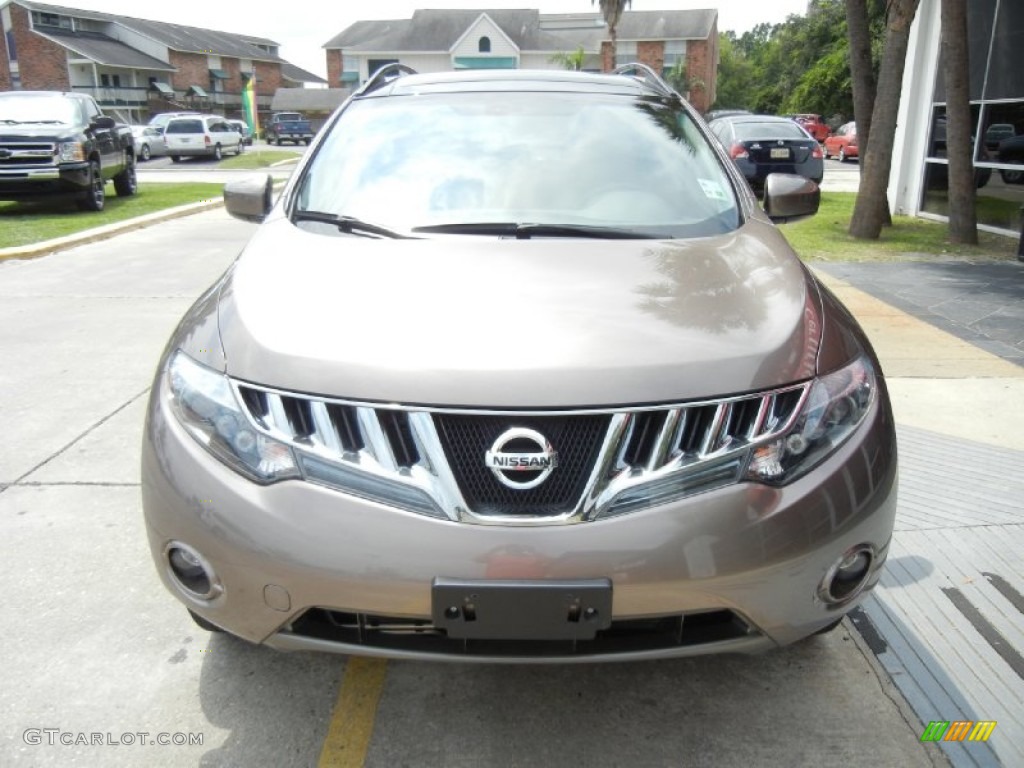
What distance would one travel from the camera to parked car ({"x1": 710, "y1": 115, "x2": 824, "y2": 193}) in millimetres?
15133

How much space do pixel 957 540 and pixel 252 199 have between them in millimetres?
3157

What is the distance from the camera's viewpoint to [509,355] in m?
1.96

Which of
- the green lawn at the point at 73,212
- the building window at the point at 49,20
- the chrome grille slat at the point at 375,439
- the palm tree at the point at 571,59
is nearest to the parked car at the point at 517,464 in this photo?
the chrome grille slat at the point at 375,439

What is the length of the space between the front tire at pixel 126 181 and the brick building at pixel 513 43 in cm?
4615

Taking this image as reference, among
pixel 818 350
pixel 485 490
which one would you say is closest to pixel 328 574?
pixel 485 490

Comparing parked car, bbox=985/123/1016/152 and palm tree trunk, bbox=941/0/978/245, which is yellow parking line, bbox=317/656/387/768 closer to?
palm tree trunk, bbox=941/0/978/245

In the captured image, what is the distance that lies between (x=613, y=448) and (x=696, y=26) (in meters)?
A: 68.3

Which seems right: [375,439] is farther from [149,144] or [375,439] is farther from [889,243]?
[149,144]

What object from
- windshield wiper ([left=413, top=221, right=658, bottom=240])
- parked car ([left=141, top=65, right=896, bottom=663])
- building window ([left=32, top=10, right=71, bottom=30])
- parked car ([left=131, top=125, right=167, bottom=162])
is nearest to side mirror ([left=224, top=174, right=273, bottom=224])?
windshield wiper ([left=413, top=221, right=658, bottom=240])

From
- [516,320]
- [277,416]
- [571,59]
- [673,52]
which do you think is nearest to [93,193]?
[277,416]

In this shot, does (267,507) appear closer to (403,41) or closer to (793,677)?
(793,677)

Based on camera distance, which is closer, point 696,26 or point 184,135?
point 184,135

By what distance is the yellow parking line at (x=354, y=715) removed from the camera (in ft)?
7.47

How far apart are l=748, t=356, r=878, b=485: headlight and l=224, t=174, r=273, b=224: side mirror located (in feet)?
7.86
